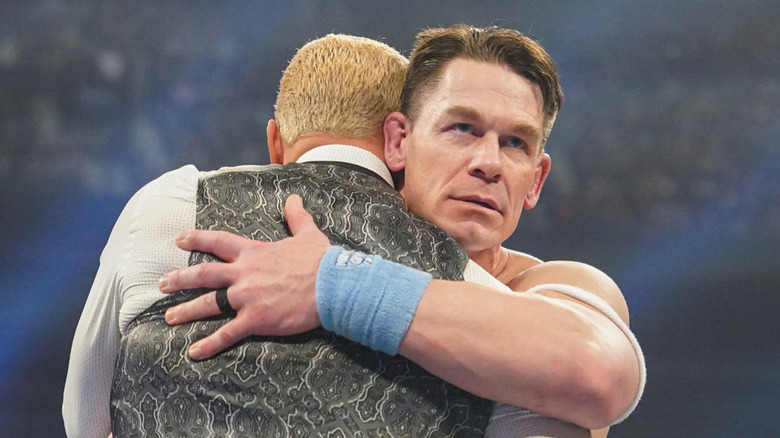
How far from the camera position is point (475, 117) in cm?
171

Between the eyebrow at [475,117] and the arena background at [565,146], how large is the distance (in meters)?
2.13

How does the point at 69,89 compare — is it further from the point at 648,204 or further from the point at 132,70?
the point at 648,204

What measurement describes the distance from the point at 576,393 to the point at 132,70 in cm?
298

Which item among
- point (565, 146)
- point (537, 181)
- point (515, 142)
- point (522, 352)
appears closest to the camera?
point (522, 352)

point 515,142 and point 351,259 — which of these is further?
point 515,142

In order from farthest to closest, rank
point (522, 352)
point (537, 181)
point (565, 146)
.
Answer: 1. point (565, 146)
2. point (537, 181)
3. point (522, 352)

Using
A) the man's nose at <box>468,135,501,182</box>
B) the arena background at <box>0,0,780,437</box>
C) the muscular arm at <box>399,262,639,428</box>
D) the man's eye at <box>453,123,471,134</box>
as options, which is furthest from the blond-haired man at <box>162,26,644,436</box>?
the arena background at <box>0,0,780,437</box>

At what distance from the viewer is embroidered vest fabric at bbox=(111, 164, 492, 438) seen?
1.28 meters

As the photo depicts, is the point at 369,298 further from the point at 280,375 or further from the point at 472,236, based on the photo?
the point at 472,236

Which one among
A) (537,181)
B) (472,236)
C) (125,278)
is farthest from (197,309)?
(537,181)

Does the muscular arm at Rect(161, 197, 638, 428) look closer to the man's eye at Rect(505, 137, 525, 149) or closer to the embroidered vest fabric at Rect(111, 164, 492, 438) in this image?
the embroidered vest fabric at Rect(111, 164, 492, 438)

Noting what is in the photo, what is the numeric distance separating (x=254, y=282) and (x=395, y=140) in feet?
1.95

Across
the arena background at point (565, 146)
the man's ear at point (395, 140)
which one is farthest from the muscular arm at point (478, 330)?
the arena background at point (565, 146)

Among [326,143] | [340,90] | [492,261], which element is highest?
[340,90]
